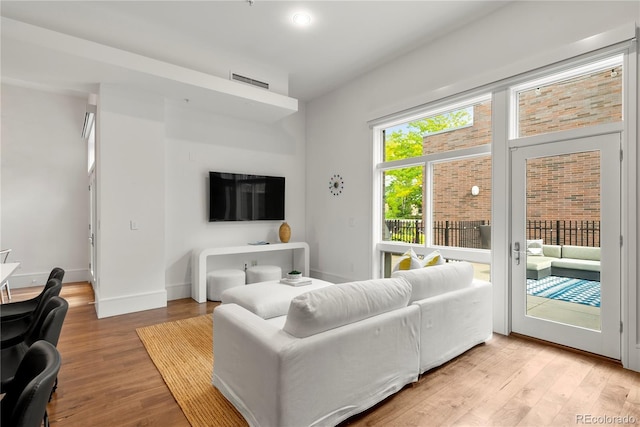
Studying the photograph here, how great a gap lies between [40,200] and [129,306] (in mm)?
2973

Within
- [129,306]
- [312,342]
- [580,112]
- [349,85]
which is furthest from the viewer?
[349,85]

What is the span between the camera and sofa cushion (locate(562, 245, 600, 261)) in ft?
9.12

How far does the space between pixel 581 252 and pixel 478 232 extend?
98 cm

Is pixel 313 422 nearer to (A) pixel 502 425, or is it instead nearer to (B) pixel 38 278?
(A) pixel 502 425

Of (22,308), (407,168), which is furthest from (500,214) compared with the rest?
(22,308)

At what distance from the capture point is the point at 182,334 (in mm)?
3260

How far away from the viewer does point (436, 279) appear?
2533mm

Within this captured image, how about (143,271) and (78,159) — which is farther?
(78,159)

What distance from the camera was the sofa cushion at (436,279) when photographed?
2.39 meters

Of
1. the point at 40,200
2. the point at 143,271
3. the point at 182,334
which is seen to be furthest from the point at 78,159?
the point at 182,334

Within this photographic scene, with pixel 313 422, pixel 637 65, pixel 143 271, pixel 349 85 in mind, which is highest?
pixel 349 85

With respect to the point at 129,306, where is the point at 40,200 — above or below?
above

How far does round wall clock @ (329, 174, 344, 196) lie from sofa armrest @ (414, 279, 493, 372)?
111 inches

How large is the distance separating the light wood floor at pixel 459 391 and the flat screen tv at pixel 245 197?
2.40m
